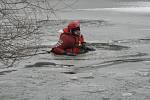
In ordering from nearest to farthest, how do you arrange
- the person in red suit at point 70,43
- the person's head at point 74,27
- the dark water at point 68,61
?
the dark water at point 68,61 < the person's head at point 74,27 < the person in red suit at point 70,43

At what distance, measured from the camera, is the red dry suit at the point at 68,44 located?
13812 millimetres

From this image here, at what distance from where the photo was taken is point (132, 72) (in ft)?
35.3

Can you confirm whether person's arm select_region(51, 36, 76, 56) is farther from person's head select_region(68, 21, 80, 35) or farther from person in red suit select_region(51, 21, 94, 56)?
person's head select_region(68, 21, 80, 35)

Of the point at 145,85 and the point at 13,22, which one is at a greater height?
the point at 13,22

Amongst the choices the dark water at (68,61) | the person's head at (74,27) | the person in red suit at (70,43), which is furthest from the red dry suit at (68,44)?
the dark water at (68,61)

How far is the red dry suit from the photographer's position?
13.8 m

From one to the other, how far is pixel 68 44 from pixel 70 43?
0.33 ft

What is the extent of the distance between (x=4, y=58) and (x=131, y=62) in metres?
4.76

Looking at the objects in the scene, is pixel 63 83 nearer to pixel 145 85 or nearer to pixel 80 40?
pixel 145 85

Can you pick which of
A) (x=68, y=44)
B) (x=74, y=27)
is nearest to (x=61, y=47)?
(x=68, y=44)

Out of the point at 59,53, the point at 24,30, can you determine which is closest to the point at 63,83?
the point at 24,30

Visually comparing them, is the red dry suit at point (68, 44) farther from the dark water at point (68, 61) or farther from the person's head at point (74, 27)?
the dark water at point (68, 61)

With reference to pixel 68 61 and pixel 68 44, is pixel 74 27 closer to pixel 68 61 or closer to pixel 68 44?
pixel 68 44

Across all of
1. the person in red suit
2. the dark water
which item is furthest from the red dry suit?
the dark water
